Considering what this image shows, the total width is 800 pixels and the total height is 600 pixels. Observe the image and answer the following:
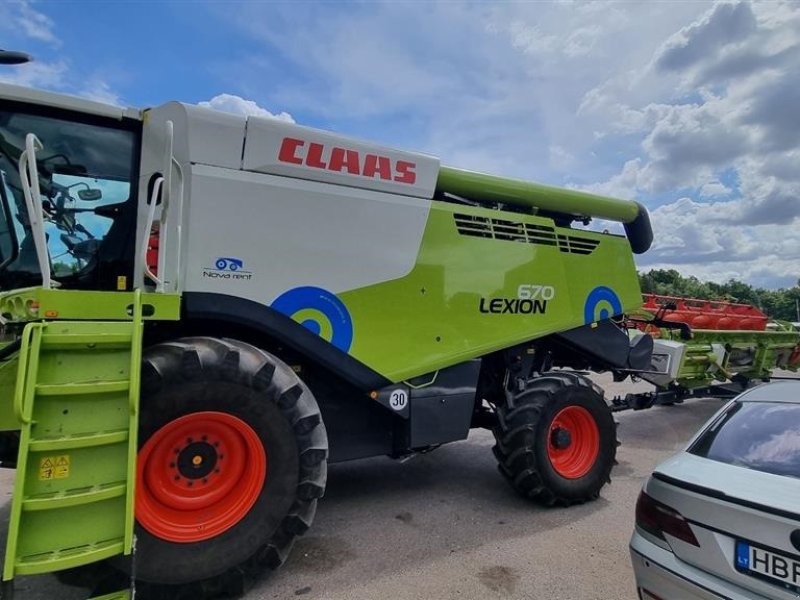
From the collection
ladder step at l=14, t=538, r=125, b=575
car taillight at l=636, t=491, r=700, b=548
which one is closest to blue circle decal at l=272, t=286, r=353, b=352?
ladder step at l=14, t=538, r=125, b=575

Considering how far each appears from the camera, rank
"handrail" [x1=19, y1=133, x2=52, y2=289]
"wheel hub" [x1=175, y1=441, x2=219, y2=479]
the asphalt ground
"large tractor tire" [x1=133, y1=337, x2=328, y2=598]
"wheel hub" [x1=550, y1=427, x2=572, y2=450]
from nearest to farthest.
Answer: "handrail" [x1=19, y1=133, x2=52, y2=289], "large tractor tire" [x1=133, y1=337, x2=328, y2=598], "wheel hub" [x1=175, y1=441, x2=219, y2=479], the asphalt ground, "wheel hub" [x1=550, y1=427, x2=572, y2=450]

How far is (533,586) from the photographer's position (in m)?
3.30

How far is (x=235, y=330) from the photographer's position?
3.75 metres

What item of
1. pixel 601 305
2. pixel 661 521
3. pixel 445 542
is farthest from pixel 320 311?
pixel 601 305

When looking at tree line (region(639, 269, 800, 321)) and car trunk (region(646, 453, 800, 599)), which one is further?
tree line (region(639, 269, 800, 321))

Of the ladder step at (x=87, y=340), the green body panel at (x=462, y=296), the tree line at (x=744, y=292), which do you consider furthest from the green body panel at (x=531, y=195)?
the tree line at (x=744, y=292)

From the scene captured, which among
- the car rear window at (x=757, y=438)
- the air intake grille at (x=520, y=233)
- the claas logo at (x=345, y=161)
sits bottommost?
the car rear window at (x=757, y=438)

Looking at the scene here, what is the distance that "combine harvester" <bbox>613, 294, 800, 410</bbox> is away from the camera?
759 centimetres

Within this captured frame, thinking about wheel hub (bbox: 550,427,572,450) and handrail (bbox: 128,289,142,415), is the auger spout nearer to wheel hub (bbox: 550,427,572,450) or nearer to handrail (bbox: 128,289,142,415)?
wheel hub (bbox: 550,427,572,450)

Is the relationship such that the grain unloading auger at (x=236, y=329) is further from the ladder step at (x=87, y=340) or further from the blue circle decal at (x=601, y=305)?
the blue circle decal at (x=601, y=305)

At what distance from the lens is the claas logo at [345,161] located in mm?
3736

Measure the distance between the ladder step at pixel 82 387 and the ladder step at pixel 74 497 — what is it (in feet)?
1.55

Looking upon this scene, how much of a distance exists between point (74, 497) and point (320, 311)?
186 centimetres

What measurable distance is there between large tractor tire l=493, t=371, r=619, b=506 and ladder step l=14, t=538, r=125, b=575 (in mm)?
3185
